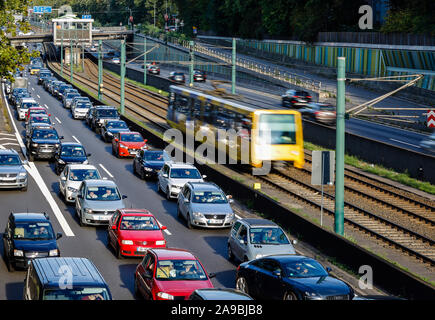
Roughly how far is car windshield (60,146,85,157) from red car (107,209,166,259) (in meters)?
14.6

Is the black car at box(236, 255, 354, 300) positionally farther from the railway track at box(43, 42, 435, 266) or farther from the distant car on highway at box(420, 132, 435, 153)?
the distant car on highway at box(420, 132, 435, 153)

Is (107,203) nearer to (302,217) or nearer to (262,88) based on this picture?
(302,217)

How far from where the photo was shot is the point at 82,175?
106 ft

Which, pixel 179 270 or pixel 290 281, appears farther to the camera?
pixel 179 270

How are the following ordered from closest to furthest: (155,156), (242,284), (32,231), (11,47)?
(242,284) → (32,231) → (155,156) → (11,47)

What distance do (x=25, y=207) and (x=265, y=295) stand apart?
15.5 metres

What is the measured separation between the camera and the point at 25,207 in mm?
30906

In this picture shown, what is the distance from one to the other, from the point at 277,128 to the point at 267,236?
14258 millimetres

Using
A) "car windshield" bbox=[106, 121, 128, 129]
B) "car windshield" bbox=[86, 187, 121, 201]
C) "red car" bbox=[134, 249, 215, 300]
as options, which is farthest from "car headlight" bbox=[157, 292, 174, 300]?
"car windshield" bbox=[106, 121, 128, 129]

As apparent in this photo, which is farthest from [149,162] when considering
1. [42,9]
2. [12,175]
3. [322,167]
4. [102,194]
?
[42,9]

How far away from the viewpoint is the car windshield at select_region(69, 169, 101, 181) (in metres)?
32.1

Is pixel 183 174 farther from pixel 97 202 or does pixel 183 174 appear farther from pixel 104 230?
pixel 104 230

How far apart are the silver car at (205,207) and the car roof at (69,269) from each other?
11.2 metres
